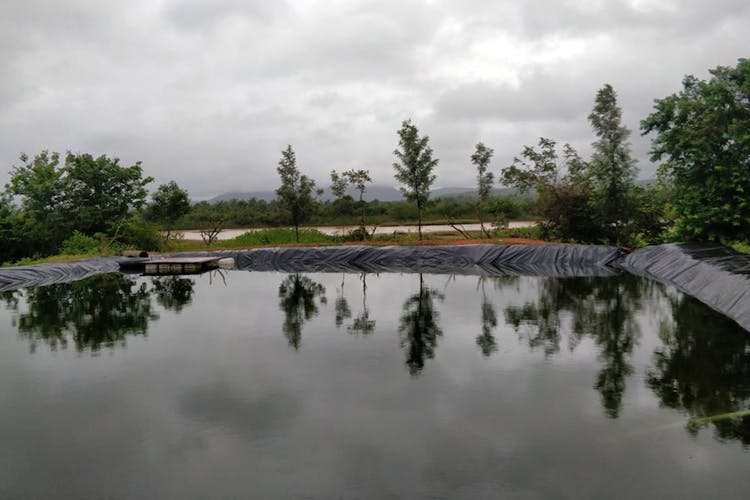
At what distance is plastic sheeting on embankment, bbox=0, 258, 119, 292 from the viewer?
52.9ft

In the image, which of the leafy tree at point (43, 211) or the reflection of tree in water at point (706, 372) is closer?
the reflection of tree in water at point (706, 372)

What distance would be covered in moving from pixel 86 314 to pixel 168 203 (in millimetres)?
15441

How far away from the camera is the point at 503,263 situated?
61.3 ft

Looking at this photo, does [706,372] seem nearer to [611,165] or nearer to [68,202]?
[611,165]

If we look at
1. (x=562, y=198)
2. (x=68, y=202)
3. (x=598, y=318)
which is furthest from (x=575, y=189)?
(x=68, y=202)

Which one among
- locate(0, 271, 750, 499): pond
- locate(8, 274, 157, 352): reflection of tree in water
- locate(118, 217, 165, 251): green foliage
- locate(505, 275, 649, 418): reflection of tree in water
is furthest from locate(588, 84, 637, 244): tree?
locate(118, 217, 165, 251): green foliage

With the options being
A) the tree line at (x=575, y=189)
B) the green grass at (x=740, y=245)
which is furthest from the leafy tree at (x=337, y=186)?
the green grass at (x=740, y=245)

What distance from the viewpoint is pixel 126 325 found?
988 centimetres

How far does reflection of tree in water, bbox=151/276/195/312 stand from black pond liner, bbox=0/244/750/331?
11.9 ft

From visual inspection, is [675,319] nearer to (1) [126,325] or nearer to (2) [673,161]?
(2) [673,161]

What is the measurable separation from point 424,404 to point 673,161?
12812 mm

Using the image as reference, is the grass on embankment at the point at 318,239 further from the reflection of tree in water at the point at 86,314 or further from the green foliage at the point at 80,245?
the reflection of tree in water at the point at 86,314

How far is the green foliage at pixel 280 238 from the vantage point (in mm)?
24562

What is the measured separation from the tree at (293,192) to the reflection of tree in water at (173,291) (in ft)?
23.4
